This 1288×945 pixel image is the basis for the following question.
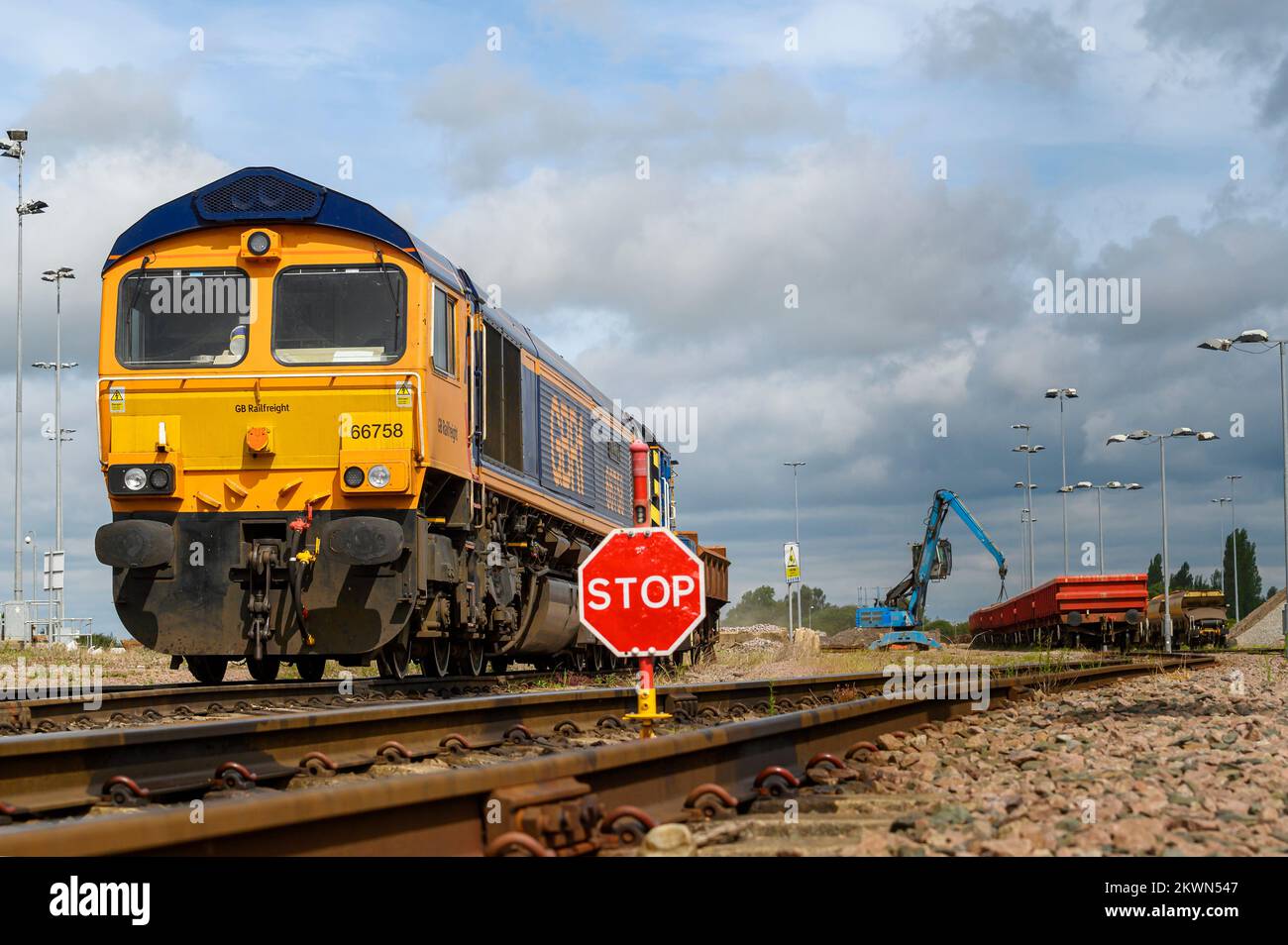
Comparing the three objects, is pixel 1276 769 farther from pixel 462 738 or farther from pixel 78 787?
pixel 78 787

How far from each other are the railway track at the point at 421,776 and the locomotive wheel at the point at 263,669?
4385mm

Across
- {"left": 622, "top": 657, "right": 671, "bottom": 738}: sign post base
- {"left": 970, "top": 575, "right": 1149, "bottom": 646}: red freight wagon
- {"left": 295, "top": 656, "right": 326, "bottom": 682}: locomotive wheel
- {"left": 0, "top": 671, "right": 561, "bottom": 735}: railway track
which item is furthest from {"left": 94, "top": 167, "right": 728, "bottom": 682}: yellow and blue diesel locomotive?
{"left": 970, "top": 575, "right": 1149, "bottom": 646}: red freight wagon

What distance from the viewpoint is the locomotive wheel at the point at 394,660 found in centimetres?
1315

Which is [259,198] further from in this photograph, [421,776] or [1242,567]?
[1242,567]

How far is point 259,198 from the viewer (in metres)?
13.0

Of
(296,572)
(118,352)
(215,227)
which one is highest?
(215,227)

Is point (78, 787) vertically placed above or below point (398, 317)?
below

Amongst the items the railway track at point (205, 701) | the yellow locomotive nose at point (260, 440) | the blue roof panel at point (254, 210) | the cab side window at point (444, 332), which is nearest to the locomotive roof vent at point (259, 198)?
the blue roof panel at point (254, 210)

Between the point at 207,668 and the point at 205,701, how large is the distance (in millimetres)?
2452

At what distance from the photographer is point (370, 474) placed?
483 inches

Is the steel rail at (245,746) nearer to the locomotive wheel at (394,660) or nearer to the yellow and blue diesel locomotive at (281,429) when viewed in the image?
the yellow and blue diesel locomotive at (281,429)

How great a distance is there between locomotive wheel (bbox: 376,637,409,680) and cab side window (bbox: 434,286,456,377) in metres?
2.54
